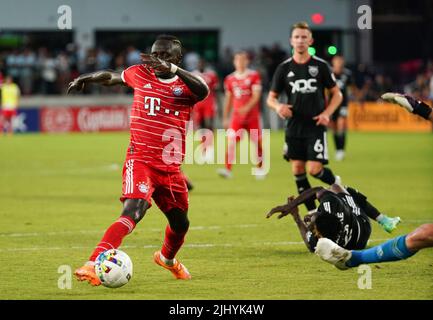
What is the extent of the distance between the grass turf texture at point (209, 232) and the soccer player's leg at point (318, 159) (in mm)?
757

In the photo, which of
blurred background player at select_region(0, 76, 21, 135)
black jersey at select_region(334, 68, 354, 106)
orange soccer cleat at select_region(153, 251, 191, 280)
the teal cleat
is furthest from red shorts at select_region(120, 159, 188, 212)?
blurred background player at select_region(0, 76, 21, 135)

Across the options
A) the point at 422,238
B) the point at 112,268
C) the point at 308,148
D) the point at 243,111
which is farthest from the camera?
the point at 243,111

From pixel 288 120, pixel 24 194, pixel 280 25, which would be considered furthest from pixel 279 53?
pixel 288 120

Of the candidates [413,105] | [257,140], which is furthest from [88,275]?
[257,140]

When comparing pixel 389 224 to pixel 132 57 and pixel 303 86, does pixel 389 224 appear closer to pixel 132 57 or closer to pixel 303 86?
pixel 303 86

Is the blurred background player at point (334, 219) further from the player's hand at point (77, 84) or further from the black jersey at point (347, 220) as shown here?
the player's hand at point (77, 84)

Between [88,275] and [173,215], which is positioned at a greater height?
[173,215]

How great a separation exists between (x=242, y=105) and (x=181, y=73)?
39.0 feet

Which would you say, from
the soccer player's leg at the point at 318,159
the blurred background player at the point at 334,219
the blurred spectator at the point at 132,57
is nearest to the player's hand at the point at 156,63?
the blurred background player at the point at 334,219

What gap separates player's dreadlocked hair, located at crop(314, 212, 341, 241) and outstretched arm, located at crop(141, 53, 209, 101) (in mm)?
1714

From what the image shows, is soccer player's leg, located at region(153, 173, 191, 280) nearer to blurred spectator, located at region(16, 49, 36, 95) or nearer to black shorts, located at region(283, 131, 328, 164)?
black shorts, located at region(283, 131, 328, 164)

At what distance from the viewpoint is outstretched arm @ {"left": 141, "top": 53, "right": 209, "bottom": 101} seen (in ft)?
27.7

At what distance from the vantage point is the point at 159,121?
355 inches
